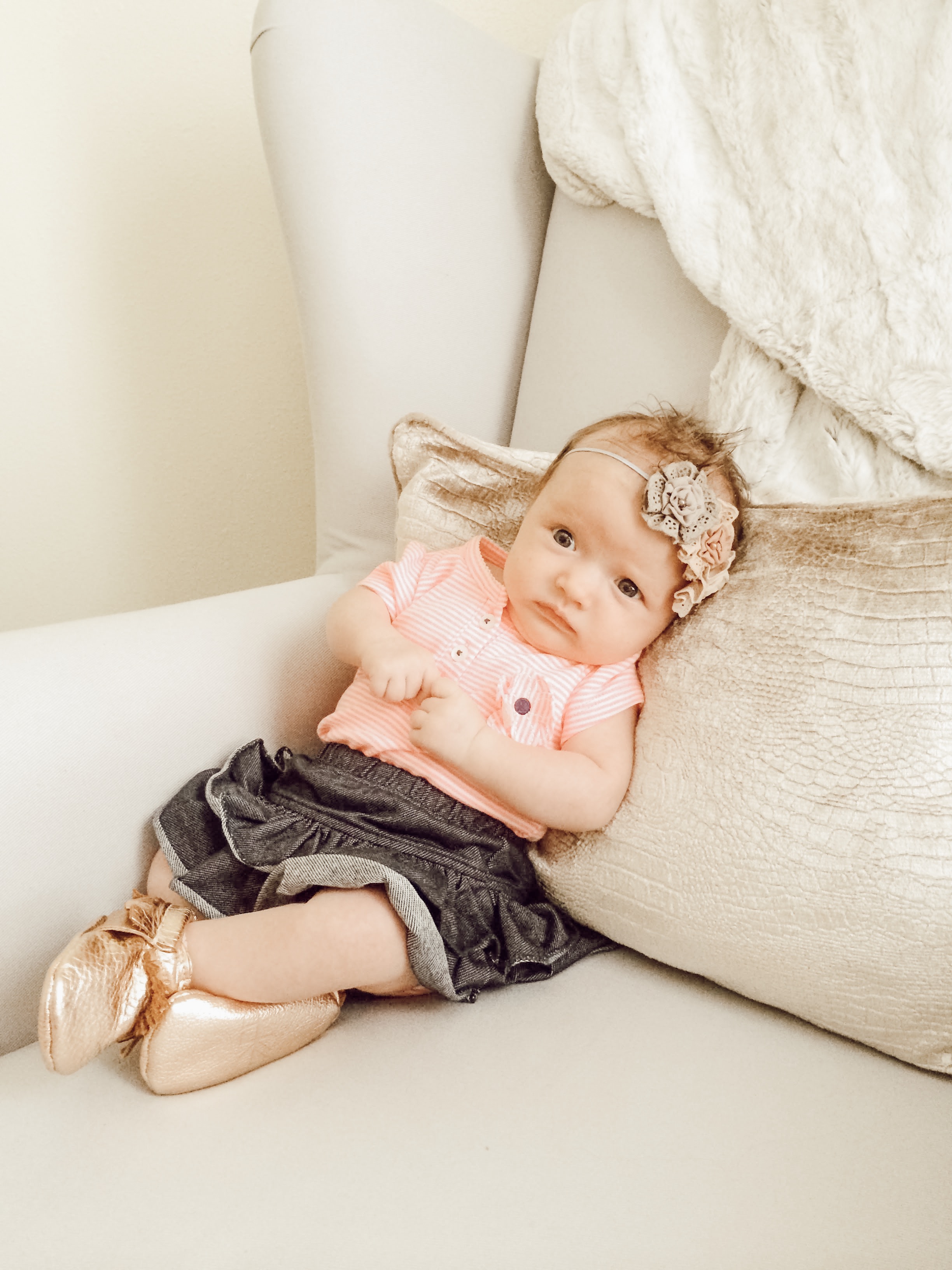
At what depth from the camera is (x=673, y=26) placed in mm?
880

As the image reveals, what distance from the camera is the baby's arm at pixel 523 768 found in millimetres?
732

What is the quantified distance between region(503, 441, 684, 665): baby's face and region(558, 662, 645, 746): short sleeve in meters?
0.01

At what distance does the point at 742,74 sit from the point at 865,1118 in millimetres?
881

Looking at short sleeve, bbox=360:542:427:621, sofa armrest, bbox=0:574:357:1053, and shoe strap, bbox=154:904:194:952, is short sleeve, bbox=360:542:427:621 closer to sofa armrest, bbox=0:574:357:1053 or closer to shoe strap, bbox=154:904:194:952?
sofa armrest, bbox=0:574:357:1053

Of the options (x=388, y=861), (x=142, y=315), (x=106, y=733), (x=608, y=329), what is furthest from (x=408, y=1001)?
(x=142, y=315)

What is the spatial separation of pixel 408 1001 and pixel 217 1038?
163 millimetres

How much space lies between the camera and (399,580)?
0.88m

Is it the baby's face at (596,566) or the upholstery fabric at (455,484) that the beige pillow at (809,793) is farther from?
the upholstery fabric at (455,484)

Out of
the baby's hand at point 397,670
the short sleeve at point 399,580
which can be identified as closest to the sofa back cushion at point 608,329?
the short sleeve at point 399,580

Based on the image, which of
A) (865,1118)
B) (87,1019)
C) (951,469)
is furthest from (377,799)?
(951,469)

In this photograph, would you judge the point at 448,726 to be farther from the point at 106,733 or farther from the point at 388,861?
the point at 106,733

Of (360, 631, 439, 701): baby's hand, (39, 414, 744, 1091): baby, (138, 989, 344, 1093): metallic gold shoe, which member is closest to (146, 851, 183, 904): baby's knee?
(39, 414, 744, 1091): baby

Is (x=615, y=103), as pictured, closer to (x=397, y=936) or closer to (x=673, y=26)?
(x=673, y=26)

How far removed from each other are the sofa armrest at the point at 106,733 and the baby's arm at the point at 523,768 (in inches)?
7.8
